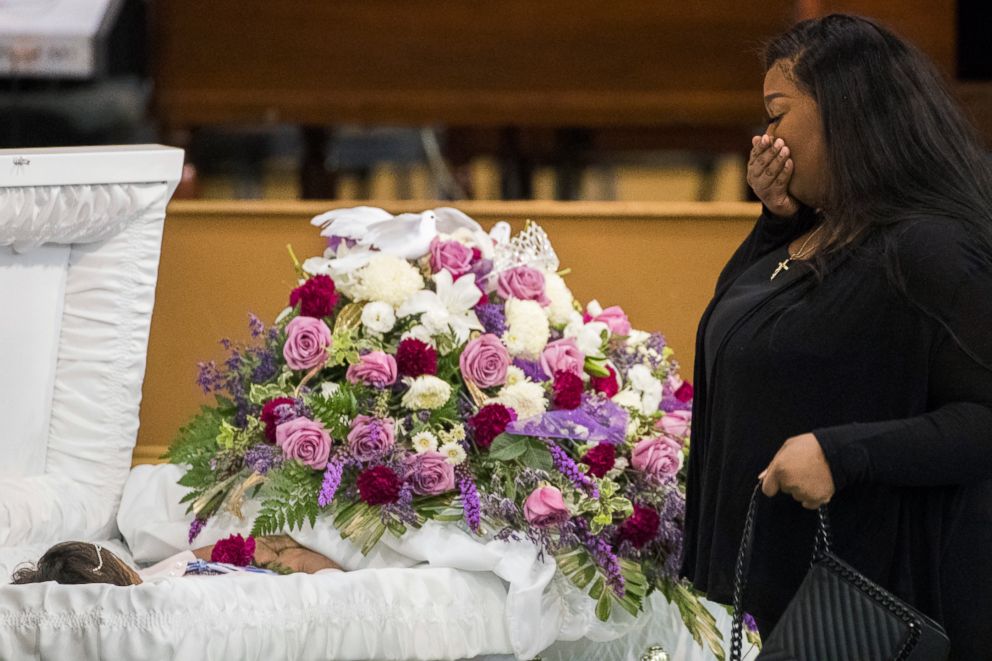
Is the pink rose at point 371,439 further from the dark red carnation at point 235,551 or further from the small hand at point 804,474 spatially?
the small hand at point 804,474

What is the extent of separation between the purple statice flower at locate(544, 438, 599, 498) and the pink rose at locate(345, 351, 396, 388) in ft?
0.99

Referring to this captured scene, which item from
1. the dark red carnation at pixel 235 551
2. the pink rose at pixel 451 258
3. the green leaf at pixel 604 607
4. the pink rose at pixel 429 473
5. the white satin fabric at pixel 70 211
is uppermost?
the white satin fabric at pixel 70 211

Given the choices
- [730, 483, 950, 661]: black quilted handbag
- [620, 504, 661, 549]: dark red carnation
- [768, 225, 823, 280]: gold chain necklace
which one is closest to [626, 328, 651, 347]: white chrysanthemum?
[620, 504, 661, 549]: dark red carnation

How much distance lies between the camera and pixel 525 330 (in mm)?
2279

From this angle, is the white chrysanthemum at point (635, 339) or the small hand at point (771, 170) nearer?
the small hand at point (771, 170)

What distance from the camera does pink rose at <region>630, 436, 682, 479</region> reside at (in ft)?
7.13

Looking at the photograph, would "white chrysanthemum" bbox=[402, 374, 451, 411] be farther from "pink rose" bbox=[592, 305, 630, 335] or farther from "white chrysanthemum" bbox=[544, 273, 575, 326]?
"pink rose" bbox=[592, 305, 630, 335]

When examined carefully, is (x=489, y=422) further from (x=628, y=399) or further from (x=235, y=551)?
(x=235, y=551)

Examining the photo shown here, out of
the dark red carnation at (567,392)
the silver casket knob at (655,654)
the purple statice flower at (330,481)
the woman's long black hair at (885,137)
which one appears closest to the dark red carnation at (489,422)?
the dark red carnation at (567,392)

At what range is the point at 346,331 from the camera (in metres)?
2.25

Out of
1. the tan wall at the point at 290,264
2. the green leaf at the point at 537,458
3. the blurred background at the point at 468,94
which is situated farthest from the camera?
the blurred background at the point at 468,94

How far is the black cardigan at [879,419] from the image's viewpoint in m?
1.37

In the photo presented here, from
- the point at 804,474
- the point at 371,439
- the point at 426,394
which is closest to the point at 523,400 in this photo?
the point at 426,394

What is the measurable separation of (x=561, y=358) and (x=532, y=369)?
6 cm
